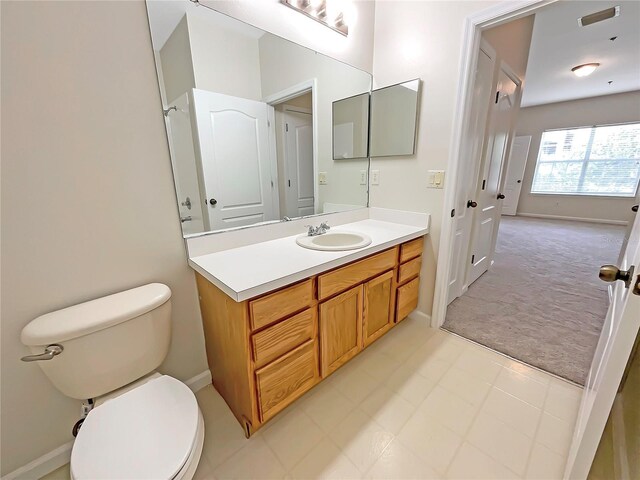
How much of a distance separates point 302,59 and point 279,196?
2.66ft

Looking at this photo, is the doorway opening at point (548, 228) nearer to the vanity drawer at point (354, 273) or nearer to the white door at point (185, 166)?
the vanity drawer at point (354, 273)

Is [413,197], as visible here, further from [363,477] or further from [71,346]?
[71,346]

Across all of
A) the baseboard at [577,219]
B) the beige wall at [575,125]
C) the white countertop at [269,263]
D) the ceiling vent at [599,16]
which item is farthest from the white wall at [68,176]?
the baseboard at [577,219]

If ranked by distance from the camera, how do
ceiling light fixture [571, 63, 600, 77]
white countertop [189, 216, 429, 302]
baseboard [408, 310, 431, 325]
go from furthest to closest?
1. ceiling light fixture [571, 63, 600, 77]
2. baseboard [408, 310, 431, 325]
3. white countertop [189, 216, 429, 302]

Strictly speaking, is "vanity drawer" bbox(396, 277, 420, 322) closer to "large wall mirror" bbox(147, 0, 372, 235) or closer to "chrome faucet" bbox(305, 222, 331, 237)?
"chrome faucet" bbox(305, 222, 331, 237)

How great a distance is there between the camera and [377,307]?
1.63m

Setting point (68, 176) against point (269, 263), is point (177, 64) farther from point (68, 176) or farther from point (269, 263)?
point (269, 263)

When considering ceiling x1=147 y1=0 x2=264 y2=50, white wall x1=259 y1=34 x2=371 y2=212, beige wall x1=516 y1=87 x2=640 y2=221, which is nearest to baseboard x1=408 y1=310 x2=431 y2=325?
white wall x1=259 y1=34 x2=371 y2=212

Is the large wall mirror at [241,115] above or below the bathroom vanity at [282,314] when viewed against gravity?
above

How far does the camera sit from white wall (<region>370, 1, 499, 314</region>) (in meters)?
1.54

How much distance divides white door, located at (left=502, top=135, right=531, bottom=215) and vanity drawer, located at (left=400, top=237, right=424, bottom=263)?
5.16m

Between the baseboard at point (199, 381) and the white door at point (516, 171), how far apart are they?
6.48 meters

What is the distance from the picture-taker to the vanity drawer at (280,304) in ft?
3.31

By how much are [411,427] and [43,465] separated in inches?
61.0
